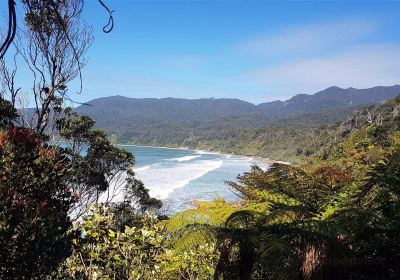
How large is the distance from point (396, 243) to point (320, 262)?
3.66 feet

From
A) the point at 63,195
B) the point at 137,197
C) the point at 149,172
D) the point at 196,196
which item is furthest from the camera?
the point at 149,172

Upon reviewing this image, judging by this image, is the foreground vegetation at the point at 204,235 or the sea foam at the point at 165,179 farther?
the sea foam at the point at 165,179

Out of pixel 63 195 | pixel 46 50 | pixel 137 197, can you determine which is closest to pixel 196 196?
pixel 137 197

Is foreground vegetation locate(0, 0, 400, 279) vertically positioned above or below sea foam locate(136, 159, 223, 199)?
above

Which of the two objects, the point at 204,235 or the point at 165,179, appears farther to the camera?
the point at 165,179

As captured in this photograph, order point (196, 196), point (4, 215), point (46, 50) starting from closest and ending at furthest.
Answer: point (4, 215), point (46, 50), point (196, 196)

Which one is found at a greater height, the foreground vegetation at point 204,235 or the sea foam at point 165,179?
the foreground vegetation at point 204,235

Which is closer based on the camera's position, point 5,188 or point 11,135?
point 5,188

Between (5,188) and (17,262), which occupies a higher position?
(5,188)

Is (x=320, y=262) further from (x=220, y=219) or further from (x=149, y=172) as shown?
(x=149, y=172)

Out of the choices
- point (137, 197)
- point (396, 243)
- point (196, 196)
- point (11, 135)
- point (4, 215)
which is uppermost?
point (11, 135)

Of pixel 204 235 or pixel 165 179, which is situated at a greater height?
pixel 204 235

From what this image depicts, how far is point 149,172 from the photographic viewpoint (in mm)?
73000

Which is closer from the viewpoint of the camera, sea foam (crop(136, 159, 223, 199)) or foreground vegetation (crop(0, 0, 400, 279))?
foreground vegetation (crop(0, 0, 400, 279))
